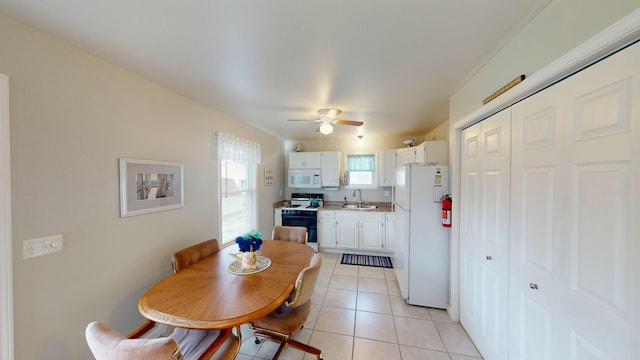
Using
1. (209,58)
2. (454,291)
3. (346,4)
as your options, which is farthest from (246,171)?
(454,291)

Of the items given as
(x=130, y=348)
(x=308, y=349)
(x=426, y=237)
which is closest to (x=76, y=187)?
(x=130, y=348)

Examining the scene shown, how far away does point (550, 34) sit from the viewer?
103 centimetres

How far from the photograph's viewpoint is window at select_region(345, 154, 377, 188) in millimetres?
4395

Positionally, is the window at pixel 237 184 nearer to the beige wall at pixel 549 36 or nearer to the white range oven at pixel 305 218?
the white range oven at pixel 305 218

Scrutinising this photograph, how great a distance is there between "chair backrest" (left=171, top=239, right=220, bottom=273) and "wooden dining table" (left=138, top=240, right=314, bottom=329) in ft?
0.24

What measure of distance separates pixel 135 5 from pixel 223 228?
2.46 m

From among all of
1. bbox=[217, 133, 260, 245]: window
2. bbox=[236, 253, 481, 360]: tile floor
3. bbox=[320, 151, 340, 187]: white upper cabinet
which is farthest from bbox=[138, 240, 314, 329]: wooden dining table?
bbox=[320, 151, 340, 187]: white upper cabinet

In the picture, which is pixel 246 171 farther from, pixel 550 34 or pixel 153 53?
pixel 550 34

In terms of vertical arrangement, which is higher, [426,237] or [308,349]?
[426,237]

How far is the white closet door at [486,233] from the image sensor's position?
1430 millimetres

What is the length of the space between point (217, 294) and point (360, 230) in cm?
302

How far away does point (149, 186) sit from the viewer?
5.95 feet

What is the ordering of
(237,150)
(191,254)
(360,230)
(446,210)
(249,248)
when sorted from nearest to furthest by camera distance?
(249,248) < (191,254) < (446,210) < (237,150) < (360,230)

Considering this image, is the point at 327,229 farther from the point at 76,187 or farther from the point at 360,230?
the point at 76,187
